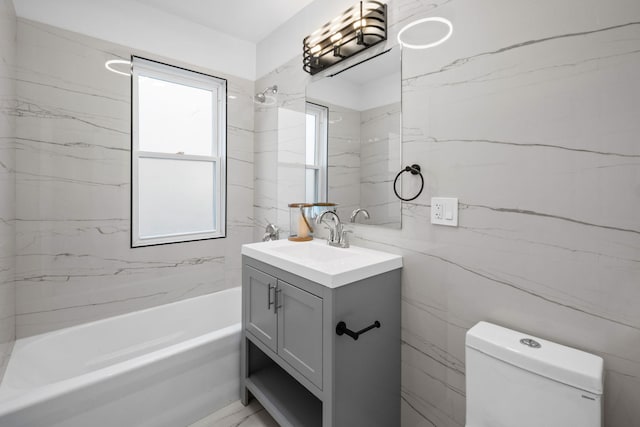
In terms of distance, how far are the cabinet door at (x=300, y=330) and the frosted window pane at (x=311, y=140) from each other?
960mm

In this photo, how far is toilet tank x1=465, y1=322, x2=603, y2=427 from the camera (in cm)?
86

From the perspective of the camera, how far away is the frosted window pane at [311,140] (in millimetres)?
2076

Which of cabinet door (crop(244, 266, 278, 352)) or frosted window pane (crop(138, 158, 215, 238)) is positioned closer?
cabinet door (crop(244, 266, 278, 352))

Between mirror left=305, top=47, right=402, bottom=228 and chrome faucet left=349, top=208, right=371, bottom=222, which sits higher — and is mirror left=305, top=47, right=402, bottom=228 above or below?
above

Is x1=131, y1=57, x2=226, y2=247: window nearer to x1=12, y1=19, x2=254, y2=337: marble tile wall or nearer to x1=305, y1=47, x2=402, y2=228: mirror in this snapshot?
x1=12, y1=19, x2=254, y2=337: marble tile wall

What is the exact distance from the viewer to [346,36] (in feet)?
5.58

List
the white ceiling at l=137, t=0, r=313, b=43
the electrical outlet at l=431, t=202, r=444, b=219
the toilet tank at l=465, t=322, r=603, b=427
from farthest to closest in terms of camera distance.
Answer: the white ceiling at l=137, t=0, r=313, b=43
the electrical outlet at l=431, t=202, r=444, b=219
the toilet tank at l=465, t=322, r=603, b=427

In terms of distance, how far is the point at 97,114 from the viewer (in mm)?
1989

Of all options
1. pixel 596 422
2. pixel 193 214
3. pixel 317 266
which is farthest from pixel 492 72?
pixel 193 214

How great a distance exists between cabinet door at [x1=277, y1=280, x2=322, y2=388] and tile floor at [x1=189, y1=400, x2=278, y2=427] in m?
0.55

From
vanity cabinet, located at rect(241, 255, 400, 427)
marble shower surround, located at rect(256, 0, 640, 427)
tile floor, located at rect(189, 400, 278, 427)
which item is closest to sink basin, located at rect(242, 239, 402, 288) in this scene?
vanity cabinet, located at rect(241, 255, 400, 427)

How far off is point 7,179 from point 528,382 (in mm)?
2549

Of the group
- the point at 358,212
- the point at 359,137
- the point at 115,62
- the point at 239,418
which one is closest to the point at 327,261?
the point at 358,212

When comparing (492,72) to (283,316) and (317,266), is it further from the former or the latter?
(283,316)
